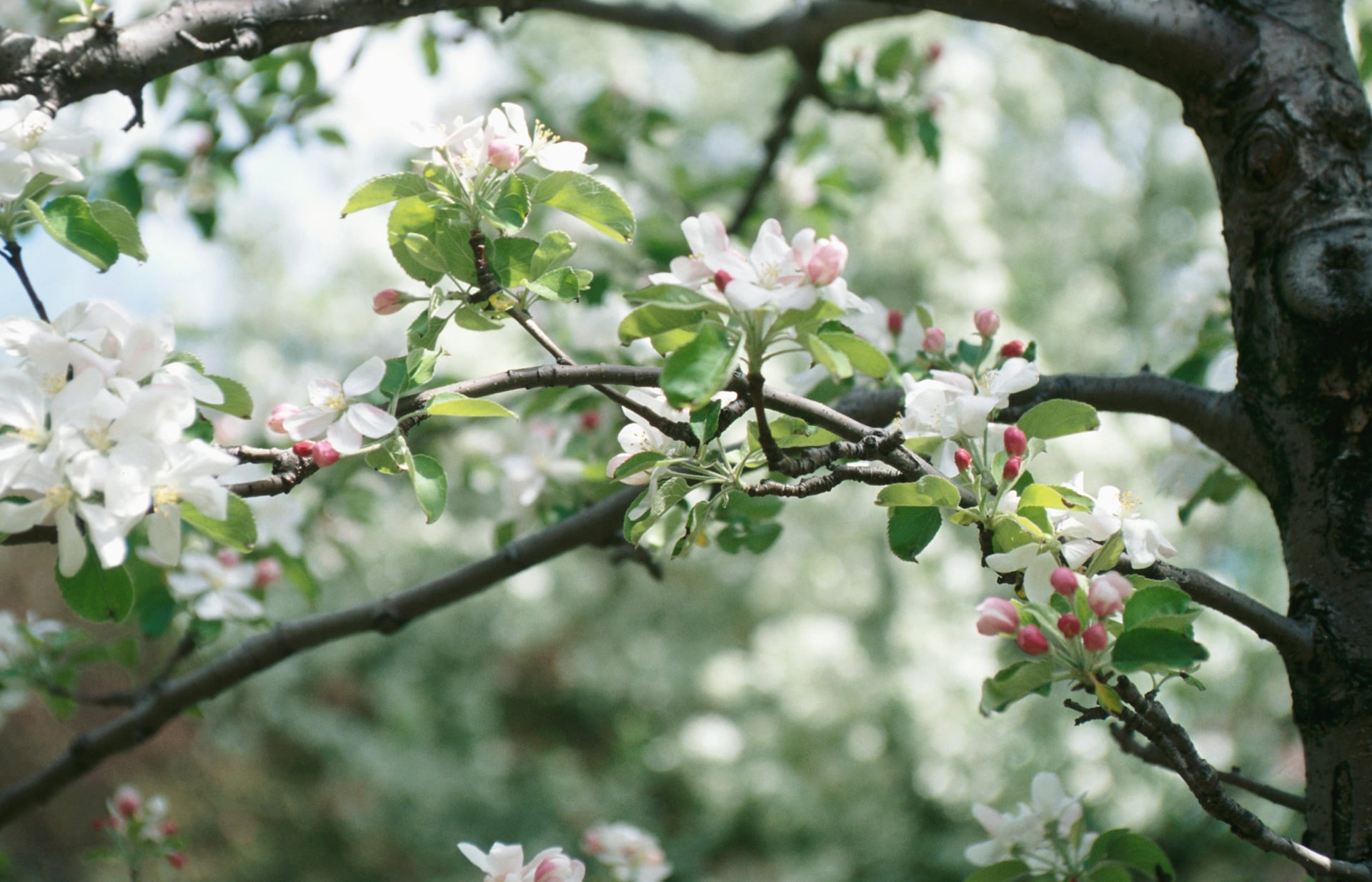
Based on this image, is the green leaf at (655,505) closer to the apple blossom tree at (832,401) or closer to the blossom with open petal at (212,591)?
the apple blossom tree at (832,401)

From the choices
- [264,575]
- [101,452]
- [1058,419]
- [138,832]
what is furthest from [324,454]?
[138,832]

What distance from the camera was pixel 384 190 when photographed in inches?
30.0

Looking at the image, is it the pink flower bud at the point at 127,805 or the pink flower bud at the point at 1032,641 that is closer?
the pink flower bud at the point at 1032,641

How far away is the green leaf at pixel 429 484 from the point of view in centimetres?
73

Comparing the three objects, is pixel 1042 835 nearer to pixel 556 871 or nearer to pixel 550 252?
pixel 556 871

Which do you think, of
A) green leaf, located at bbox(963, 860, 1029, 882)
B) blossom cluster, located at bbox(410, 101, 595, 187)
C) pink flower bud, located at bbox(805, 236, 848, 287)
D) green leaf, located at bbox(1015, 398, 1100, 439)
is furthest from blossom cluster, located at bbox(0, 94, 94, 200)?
green leaf, located at bbox(963, 860, 1029, 882)

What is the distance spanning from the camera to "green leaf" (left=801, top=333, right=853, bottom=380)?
63 cm

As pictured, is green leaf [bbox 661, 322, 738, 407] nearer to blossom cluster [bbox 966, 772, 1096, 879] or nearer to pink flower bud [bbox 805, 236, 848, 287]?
pink flower bud [bbox 805, 236, 848, 287]

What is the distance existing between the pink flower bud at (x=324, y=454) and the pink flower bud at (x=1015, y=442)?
1.66 feet

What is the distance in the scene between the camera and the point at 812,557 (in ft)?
16.7

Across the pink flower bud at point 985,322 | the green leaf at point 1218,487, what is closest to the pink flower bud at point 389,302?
the pink flower bud at point 985,322

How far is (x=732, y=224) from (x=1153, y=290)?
422 cm

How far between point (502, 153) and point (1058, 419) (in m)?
0.49

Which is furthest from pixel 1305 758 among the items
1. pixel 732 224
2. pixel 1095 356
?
pixel 1095 356
